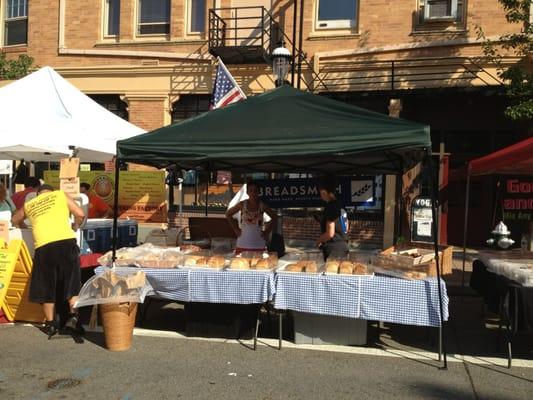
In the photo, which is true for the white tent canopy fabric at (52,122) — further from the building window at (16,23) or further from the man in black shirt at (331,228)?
the building window at (16,23)

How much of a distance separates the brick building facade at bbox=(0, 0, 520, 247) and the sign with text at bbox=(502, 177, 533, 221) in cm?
341

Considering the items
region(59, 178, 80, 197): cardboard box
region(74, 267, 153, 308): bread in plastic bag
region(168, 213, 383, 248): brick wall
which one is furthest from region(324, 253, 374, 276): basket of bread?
region(168, 213, 383, 248): brick wall

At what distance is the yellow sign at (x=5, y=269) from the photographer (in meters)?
5.98

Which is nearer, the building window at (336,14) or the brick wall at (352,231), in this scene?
the brick wall at (352,231)

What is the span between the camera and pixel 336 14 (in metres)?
13.7

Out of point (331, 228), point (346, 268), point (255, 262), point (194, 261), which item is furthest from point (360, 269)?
point (194, 261)

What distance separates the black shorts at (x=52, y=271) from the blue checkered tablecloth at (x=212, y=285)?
2.66 ft

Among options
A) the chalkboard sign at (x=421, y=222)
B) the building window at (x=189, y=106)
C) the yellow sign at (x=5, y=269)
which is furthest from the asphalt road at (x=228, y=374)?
the building window at (x=189, y=106)

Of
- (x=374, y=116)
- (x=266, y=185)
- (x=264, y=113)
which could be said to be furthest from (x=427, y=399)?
(x=266, y=185)

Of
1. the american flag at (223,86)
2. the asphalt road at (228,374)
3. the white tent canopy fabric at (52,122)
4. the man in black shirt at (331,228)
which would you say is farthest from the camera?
the american flag at (223,86)

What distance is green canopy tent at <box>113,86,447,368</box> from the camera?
5160 mm

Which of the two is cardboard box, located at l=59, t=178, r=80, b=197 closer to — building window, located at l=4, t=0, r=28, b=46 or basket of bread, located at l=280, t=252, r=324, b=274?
basket of bread, located at l=280, t=252, r=324, b=274

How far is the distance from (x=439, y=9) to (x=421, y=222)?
534 centimetres

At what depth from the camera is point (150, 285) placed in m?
5.68
